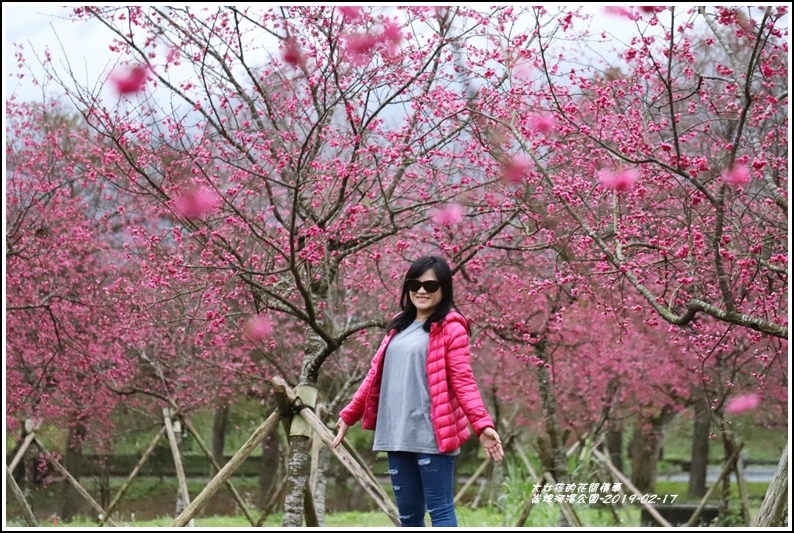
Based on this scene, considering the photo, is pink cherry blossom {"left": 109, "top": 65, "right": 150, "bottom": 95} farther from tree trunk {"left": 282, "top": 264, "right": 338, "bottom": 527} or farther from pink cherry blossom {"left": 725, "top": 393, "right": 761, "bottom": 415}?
pink cherry blossom {"left": 725, "top": 393, "right": 761, "bottom": 415}

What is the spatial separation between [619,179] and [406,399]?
6.88 ft

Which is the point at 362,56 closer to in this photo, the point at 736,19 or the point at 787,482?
the point at 736,19

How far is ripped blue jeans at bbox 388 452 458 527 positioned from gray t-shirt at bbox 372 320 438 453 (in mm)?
65

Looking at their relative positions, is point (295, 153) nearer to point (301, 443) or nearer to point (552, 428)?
point (301, 443)

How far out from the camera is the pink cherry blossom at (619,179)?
5.02m

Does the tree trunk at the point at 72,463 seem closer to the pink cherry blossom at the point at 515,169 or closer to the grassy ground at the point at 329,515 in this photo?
the grassy ground at the point at 329,515

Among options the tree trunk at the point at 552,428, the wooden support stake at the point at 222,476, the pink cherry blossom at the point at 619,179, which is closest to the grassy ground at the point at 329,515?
the tree trunk at the point at 552,428

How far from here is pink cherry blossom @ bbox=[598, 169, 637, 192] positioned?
198 inches

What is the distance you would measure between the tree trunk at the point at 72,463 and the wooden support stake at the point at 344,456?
8670 mm

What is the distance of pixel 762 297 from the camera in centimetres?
505

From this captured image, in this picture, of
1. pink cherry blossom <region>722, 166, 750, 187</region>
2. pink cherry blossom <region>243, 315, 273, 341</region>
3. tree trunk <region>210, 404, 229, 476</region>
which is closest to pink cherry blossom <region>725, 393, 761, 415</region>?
pink cherry blossom <region>243, 315, 273, 341</region>

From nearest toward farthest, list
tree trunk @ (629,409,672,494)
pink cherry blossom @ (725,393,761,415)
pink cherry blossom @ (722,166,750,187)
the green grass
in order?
pink cherry blossom @ (722,166,750,187) → pink cherry blossom @ (725,393,761,415) → the green grass → tree trunk @ (629,409,672,494)

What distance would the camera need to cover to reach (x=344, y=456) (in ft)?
17.1

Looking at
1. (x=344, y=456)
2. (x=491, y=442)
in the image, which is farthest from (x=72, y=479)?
(x=491, y=442)
